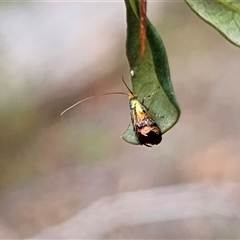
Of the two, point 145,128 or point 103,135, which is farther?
point 103,135

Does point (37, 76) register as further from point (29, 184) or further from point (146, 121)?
point (146, 121)

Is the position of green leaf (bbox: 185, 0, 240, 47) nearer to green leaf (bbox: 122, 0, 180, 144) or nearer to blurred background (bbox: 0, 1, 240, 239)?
green leaf (bbox: 122, 0, 180, 144)

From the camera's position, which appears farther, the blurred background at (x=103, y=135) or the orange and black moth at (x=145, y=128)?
the blurred background at (x=103, y=135)

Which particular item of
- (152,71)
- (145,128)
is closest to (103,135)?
(145,128)

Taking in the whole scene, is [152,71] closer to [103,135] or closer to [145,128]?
[145,128]

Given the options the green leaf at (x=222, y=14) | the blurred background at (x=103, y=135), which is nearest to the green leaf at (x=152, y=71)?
the green leaf at (x=222, y=14)

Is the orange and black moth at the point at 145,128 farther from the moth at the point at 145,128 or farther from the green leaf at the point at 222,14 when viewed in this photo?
Result: the green leaf at the point at 222,14
